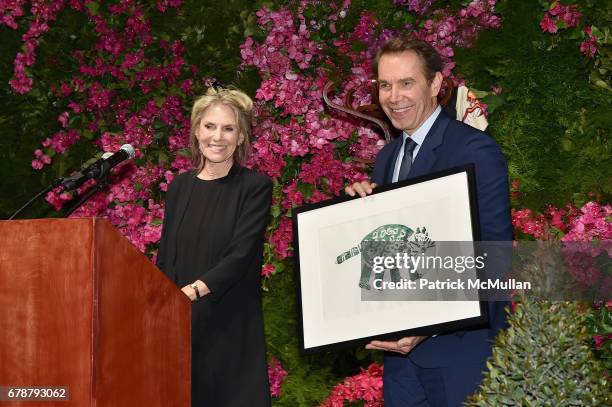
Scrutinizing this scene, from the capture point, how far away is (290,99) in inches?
213

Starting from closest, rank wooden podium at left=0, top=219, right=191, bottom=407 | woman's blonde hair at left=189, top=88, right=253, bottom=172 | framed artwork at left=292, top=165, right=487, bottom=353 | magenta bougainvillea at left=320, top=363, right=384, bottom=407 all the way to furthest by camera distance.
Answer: wooden podium at left=0, top=219, right=191, bottom=407 → framed artwork at left=292, top=165, right=487, bottom=353 → woman's blonde hair at left=189, top=88, right=253, bottom=172 → magenta bougainvillea at left=320, top=363, right=384, bottom=407

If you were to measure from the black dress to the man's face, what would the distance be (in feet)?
2.95

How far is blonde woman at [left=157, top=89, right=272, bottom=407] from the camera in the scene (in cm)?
375

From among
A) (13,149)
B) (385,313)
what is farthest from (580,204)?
(13,149)

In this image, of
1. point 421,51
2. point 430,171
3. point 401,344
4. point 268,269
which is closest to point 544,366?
point 401,344

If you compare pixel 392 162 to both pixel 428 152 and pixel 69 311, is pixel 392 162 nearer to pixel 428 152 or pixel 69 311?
Result: pixel 428 152

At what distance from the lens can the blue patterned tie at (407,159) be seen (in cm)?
328

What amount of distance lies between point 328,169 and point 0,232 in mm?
3030

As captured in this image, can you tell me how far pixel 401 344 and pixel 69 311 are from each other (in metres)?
1.20

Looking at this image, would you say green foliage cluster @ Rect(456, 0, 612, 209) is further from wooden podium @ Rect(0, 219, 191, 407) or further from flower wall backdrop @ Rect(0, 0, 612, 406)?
wooden podium @ Rect(0, 219, 191, 407)

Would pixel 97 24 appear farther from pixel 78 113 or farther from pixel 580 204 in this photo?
pixel 580 204

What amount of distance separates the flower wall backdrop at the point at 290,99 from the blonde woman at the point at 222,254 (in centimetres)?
135

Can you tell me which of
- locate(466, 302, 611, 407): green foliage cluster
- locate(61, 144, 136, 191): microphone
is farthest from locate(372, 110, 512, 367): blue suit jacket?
locate(61, 144, 136, 191): microphone

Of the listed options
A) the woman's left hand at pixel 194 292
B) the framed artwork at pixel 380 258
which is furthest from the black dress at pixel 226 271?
the framed artwork at pixel 380 258
